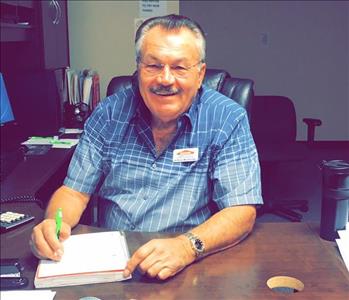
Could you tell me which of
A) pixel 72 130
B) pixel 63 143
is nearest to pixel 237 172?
pixel 63 143

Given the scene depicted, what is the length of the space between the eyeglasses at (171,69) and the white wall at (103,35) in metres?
1.90

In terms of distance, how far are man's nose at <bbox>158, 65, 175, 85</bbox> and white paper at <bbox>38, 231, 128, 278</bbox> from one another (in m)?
0.43

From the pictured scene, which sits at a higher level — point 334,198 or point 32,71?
point 32,71

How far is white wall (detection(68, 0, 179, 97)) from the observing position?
3.27 meters

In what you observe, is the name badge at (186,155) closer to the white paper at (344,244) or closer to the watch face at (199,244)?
the watch face at (199,244)

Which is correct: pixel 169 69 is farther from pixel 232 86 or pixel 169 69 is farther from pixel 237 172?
pixel 232 86

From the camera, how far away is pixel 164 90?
1.40 meters

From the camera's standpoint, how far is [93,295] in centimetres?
100

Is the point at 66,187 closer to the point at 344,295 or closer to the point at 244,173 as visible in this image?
the point at 244,173

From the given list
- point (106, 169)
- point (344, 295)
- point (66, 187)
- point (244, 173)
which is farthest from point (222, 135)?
point (344, 295)

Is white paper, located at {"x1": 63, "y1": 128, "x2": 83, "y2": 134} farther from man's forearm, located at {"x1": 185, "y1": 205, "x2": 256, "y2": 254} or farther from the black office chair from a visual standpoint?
man's forearm, located at {"x1": 185, "y1": 205, "x2": 256, "y2": 254}

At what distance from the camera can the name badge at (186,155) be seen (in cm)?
146

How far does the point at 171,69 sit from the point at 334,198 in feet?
1.78

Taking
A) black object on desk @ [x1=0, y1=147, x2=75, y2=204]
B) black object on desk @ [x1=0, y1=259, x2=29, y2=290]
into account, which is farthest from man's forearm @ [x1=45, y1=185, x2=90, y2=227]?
black object on desk @ [x1=0, y1=259, x2=29, y2=290]
